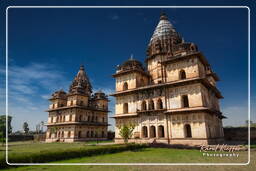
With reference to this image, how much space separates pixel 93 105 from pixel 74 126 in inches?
369

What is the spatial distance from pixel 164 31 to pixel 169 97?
14.0 m

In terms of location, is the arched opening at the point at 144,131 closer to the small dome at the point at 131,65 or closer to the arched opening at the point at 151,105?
the arched opening at the point at 151,105

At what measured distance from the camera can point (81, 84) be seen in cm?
4603

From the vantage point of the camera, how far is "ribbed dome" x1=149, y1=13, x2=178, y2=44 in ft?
105

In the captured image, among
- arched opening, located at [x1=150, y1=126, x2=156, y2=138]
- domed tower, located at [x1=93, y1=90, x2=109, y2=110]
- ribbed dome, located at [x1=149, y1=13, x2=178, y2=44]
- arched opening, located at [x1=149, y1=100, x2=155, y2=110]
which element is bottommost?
arched opening, located at [x1=150, y1=126, x2=156, y2=138]

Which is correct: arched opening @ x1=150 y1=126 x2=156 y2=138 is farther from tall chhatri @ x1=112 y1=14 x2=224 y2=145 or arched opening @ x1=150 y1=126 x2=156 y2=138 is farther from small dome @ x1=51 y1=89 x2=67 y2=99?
small dome @ x1=51 y1=89 x2=67 y2=99

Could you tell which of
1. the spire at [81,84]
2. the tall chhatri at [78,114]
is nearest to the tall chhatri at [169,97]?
the tall chhatri at [78,114]

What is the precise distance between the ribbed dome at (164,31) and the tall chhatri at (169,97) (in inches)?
18.0

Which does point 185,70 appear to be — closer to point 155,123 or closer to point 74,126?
point 155,123

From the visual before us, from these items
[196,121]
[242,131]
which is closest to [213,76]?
[242,131]

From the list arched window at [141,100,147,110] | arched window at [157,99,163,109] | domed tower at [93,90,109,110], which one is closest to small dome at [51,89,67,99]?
domed tower at [93,90,109,110]

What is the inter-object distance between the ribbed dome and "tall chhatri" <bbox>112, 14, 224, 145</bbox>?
1.50ft

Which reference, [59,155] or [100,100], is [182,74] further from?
[100,100]

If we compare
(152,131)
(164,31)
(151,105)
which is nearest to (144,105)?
(151,105)
